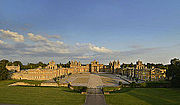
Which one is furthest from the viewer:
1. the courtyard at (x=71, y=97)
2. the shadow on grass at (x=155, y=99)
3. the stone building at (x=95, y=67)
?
the stone building at (x=95, y=67)

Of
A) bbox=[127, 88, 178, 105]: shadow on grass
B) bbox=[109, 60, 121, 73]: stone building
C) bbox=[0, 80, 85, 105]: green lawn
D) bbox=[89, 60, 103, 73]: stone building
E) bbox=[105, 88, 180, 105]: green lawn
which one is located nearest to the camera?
bbox=[0, 80, 85, 105]: green lawn

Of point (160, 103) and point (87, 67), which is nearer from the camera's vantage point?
point (160, 103)

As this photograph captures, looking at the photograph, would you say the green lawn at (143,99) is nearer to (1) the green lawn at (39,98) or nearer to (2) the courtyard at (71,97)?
(2) the courtyard at (71,97)

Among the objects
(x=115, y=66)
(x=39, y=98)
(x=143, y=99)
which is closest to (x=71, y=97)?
(x=39, y=98)

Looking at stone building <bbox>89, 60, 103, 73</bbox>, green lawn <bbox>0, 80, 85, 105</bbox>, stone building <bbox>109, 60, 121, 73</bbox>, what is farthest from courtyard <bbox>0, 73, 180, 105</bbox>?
stone building <bbox>89, 60, 103, 73</bbox>

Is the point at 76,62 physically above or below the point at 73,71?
above

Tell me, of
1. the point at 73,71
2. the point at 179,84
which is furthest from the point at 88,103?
the point at 73,71

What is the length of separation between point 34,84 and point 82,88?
1560 centimetres

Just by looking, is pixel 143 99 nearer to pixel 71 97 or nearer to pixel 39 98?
pixel 71 97

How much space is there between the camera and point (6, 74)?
169ft

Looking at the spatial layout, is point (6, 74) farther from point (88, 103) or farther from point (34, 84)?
point (88, 103)

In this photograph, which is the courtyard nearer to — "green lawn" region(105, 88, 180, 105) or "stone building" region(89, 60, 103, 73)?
"green lawn" region(105, 88, 180, 105)

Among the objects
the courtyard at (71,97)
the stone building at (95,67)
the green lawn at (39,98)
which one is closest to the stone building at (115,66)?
the stone building at (95,67)

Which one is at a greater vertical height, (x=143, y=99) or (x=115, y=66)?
(x=115, y=66)
